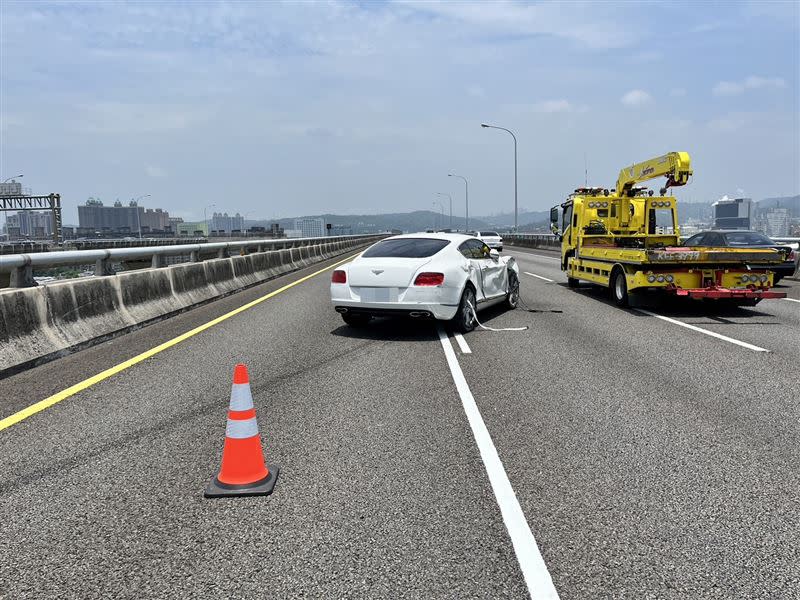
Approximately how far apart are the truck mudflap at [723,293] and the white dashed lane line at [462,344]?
4.59 metres

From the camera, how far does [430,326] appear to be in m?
10.8

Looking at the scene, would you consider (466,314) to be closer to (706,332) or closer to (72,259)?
(706,332)

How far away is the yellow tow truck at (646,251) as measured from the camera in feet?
37.8

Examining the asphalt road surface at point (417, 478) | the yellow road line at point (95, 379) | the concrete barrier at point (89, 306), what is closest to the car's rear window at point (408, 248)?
the asphalt road surface at point (417, 478)

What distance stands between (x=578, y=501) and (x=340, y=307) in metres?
6.41

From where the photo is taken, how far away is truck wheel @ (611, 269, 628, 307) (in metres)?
12.9

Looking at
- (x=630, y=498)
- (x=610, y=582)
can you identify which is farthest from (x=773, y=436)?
(x=610, y=582)

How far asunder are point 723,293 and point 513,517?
9.58m

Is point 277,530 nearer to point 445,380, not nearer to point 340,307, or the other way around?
point 445,380

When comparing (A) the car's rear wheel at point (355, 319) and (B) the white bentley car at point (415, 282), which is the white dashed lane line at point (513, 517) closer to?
(B) the white bentley car at point (415, 282)

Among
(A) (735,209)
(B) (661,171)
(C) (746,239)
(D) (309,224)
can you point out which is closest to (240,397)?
(B) (661,171)

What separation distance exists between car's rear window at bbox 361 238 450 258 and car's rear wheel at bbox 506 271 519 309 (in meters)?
2.62

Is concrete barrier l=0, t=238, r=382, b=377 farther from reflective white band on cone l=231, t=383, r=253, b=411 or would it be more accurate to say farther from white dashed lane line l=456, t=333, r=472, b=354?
white dashed lane line l=456, t=333, r=472, b=354

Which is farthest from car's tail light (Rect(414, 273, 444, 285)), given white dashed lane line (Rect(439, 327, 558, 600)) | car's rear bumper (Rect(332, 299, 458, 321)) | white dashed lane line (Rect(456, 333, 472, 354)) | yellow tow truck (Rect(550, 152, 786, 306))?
yellow tow truck (Rect(550, 152, 786, 306))
